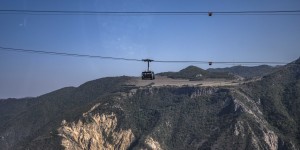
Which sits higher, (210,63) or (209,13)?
(209,13)

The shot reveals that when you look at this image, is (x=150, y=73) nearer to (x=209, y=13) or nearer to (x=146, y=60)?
(x=146, y=60)

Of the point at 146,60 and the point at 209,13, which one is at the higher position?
the point at 209,13

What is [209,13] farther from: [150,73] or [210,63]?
[150,73]

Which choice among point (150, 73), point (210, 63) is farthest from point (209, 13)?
point (150, 73)

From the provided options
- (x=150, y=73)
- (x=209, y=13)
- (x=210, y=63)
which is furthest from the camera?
(x=150, y=73)

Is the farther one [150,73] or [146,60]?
[150,73]

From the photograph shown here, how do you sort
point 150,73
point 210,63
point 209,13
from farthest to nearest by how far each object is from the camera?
point 150,73
point 210,63
point 209,13

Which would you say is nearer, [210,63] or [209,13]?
[209,13]
